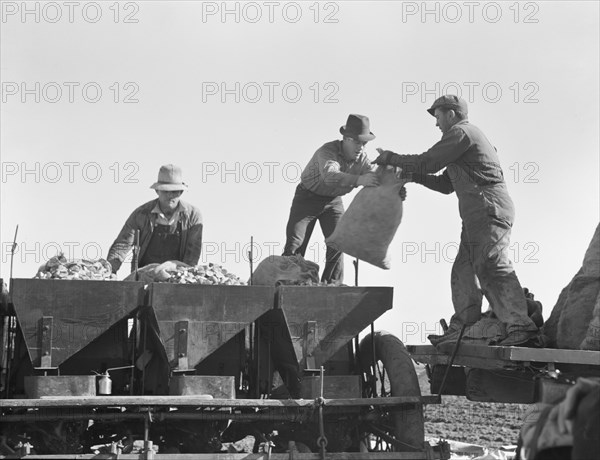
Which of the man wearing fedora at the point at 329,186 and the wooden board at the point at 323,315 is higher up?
the man wearing fedora at the point at 329,186

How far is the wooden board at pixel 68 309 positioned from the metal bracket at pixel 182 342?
1.15 feet

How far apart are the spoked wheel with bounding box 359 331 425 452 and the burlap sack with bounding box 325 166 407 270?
0.72 m

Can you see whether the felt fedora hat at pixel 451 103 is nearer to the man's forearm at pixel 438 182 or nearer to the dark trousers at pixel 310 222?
the man's forearm at pixel 438 182

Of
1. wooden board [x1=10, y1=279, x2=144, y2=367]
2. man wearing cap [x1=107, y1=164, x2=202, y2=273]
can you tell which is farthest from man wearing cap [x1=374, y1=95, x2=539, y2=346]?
wooden board [x1=10, y1=279, x2=144, y2=367]

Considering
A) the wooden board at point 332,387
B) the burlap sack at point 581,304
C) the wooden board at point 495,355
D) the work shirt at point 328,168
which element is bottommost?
the wooden board at point 332,387

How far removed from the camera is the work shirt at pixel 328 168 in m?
9.80

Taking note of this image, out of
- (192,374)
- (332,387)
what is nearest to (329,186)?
(332,387)

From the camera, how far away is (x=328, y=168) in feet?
31.9

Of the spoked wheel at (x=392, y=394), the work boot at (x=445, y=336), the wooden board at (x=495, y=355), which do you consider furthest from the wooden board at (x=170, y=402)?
the work boot at (x=445, y=336)

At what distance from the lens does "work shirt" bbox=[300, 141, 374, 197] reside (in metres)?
9.80

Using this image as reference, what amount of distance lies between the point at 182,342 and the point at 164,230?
1935 millimetres

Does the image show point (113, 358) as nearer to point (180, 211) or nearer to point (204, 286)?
point (204, 286)

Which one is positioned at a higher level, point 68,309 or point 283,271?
point 283,271

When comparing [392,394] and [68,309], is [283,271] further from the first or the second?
[68,309]
